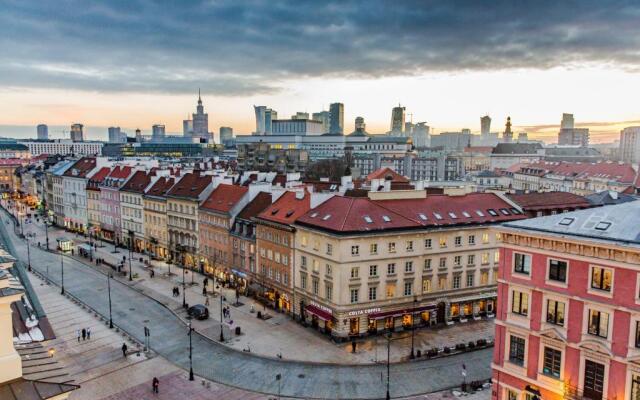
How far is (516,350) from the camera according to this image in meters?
33.9

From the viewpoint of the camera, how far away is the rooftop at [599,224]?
29031 mm

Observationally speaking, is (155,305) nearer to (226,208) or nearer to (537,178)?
(226,208)

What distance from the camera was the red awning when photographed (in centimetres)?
5238

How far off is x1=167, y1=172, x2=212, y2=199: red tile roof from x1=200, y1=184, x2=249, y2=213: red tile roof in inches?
115

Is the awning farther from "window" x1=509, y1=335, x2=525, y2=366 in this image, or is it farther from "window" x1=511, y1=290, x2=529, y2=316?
"window" x1=511, y1=290, x2=529, y2=316

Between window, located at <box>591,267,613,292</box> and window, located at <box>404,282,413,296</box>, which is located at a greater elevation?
window, located at <box>591,267,613,292</box>

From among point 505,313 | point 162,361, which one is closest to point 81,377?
point 162,361

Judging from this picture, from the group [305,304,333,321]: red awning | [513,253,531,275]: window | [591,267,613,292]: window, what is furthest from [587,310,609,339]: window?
[305,304,333,321]: red awning

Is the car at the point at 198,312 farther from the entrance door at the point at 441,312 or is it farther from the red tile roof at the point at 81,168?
the red tile roof at the point at 81,168

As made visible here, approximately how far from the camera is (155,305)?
6262 cm

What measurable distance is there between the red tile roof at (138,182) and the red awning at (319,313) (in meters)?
54.5

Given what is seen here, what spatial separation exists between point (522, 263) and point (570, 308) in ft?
13.6

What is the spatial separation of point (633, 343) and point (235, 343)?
116 feet

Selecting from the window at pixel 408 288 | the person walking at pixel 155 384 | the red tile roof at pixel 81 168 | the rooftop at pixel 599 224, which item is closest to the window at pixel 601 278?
the rooftop at pixel 599 224
